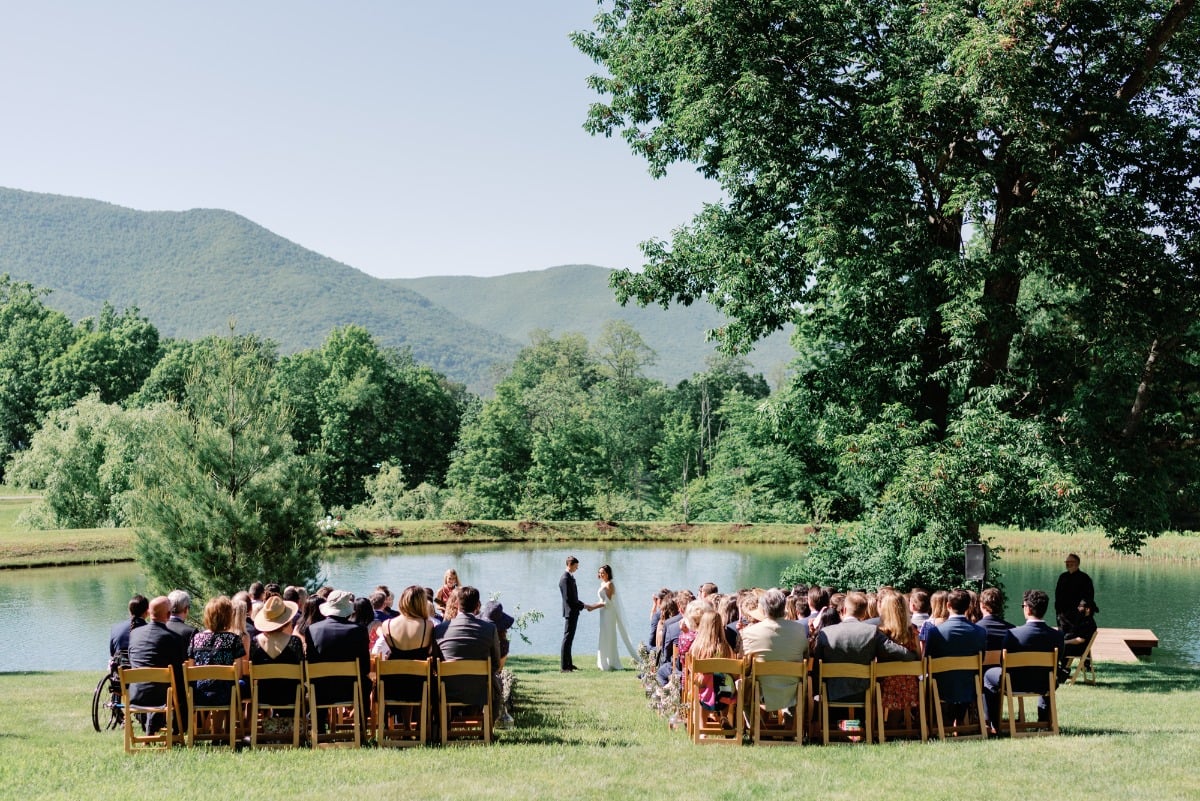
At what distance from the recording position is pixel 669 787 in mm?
7164

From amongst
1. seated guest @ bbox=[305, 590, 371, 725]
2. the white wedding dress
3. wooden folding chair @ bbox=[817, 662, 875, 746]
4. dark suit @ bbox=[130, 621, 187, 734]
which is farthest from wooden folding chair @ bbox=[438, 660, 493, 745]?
the white wedding dress

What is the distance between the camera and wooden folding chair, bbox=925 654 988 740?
8836mm

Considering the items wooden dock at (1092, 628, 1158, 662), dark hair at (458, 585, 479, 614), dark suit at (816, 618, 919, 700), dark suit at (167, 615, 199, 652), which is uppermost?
dark hair at (458, 585, 479, 614)

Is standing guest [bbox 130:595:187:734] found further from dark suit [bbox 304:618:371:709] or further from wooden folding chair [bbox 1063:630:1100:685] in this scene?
wooden folding chair [bbox 1063:630:1100:685]

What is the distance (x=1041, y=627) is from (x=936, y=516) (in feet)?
17.4

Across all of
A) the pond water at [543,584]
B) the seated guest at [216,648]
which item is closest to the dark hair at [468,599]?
the seated guest at [216,648]

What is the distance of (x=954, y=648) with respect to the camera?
8.99 metres

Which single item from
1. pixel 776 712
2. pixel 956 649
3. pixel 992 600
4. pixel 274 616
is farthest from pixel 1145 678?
pixel 274 616

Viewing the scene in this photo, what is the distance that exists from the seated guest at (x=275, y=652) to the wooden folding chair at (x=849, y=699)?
431cm

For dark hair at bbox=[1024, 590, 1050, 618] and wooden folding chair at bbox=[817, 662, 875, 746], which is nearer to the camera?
wooden folding chair at bbox=[817, 662, 875, 746]

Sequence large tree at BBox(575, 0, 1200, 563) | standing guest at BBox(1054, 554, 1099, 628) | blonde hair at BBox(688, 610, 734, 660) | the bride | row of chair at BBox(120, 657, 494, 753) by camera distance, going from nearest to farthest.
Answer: row of chair at BBox(120, 657, 494, 753) < blonde hair at BBox(688, 610, 734, 660) < standing guest at BBox(1054, 554, 1099, 628) < large tree at BBox(575, 0, 1200, 563) < the bride

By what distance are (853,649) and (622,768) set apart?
2.29m

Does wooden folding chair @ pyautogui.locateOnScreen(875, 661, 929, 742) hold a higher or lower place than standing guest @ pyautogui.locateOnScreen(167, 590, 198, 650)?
lower

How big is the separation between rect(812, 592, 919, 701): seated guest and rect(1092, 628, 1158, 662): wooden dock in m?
10.1
